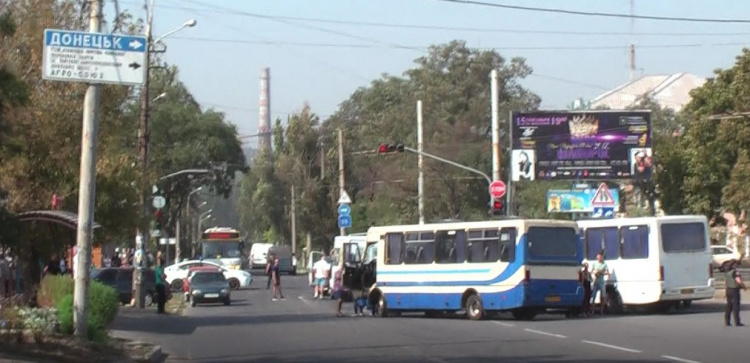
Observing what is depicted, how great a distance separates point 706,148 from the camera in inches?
2554

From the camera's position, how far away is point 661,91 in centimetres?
9969

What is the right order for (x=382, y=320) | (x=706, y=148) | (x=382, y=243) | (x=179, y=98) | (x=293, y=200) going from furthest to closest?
(x=293, y=200), (x=179, y=98), (x=706, y=148), (x=382, y=243), (x=382, y=320)

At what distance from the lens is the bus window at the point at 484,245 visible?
32281 millimetres

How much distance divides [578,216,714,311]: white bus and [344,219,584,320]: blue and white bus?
103 inches

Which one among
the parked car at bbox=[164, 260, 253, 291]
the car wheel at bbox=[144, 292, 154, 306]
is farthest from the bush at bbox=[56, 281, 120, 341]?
the parked car at bbox=[164, 260, 253, 291]

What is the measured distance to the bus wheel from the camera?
106 ft

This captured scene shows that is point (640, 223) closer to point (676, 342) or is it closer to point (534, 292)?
point (534, 292)

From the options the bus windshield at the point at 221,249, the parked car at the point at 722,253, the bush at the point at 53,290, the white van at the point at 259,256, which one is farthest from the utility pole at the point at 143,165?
the white van at the point at 259,256

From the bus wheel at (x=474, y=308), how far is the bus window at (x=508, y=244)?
134 centimetres

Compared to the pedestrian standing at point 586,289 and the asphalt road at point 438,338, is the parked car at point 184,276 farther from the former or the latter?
the pedestrian standing at point 586,289

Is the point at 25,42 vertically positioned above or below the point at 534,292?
above

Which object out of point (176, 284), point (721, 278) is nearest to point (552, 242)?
point (721, 278)

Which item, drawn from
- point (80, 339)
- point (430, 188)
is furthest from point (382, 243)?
point (430, 188)

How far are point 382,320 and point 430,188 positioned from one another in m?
35.4
